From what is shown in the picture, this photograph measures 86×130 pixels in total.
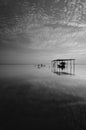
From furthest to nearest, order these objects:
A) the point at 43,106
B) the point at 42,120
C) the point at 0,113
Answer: the point at 43,106, the point at 0,113, the point at 42,120

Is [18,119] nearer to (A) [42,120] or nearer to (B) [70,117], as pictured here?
(A) [42,120]

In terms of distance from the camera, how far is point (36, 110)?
646cm

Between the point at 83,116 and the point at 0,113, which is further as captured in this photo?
the point at 0,113

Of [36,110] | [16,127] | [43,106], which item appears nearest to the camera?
[16,127]

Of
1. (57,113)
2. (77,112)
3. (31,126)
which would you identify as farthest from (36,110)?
(77,112)

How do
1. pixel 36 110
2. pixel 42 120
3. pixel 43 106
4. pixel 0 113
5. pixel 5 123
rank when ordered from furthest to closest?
Result: 1. pixel 43 106
2. pixel 36 110
3. pixel 0 113
4. pixel 42 120
5. pixel 5 123

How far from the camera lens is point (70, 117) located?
18.3ft

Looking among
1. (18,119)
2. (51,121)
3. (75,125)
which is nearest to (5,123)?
(18,119)

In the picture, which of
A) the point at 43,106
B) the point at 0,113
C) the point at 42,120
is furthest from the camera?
the point at 43,106

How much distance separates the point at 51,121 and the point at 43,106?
6.41 feet

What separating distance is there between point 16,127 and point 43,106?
269cm

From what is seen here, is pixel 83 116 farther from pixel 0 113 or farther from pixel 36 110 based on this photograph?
pixel 0 113

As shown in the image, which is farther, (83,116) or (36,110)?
(36,110)

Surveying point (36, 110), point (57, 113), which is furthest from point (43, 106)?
point (57, 113)
